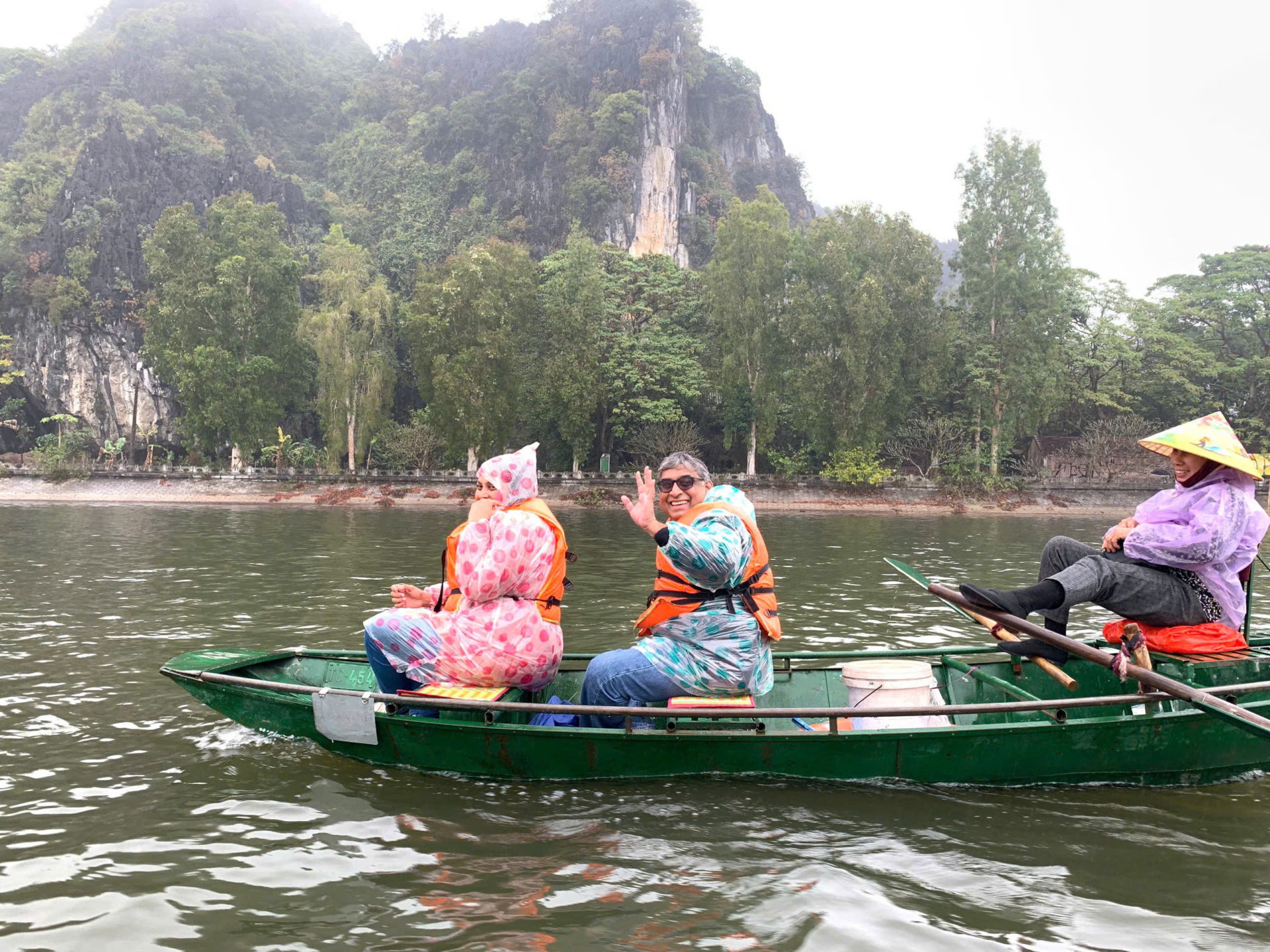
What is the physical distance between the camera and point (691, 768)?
6328mm

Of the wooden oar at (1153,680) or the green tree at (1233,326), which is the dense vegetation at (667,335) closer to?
the green tree at (1233,326)

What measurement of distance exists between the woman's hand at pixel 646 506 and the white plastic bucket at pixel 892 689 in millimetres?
2222

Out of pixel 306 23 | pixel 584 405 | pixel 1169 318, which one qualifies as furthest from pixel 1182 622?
pixel 306 23

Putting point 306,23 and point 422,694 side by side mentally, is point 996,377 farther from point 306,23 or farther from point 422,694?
point 306,23

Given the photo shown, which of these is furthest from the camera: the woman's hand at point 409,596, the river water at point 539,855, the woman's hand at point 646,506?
the woman's hand at point 409,596

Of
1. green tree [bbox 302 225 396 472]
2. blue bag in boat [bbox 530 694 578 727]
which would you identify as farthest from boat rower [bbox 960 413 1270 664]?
green tree [bbox 302 225 396 472]

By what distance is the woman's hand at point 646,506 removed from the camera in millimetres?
5398

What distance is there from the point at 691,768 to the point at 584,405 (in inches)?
1404

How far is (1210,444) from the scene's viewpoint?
243 inches

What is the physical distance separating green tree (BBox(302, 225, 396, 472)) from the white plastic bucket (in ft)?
124

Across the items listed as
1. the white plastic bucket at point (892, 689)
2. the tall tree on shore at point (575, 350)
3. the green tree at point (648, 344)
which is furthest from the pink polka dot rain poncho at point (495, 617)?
the green tree at point (648, 344)

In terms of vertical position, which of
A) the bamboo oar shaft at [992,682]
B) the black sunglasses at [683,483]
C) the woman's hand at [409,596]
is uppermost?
the black sunglasses at [683,483]

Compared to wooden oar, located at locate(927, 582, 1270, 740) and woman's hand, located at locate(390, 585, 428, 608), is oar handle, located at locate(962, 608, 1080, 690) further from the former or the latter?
woman's hand, located at locate(390, 585, 428, 608)

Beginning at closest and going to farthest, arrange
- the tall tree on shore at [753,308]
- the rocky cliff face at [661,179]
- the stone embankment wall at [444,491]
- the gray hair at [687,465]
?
the gray hair at [687,465]
the stone embankment wall at [444,491]
the tall tree on shore at [753,308]
the rocky cliff face at [661,179]
